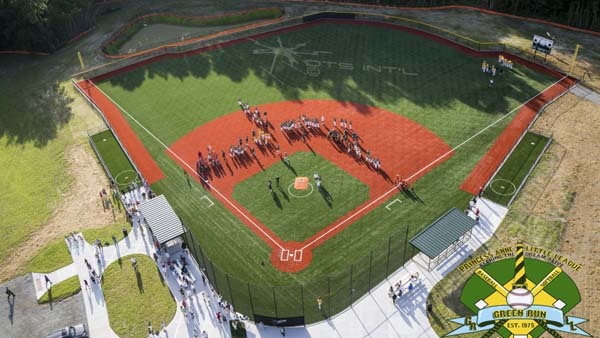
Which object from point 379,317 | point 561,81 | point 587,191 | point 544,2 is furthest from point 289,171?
point 544,2

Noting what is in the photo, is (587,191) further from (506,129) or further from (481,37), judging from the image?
(481,37)

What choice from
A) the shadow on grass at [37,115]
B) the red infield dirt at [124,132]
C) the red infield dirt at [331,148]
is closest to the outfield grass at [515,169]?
the red infield dirt at [331,148]

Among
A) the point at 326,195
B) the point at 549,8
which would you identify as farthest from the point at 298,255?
the point at 549,8

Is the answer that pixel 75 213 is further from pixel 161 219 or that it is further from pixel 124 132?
pixel 124 132

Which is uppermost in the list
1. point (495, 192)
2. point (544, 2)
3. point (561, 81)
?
point (544, 2)

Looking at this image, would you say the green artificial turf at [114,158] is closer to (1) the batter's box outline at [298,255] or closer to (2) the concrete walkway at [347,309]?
(2) the concrete walkway at [347,309]

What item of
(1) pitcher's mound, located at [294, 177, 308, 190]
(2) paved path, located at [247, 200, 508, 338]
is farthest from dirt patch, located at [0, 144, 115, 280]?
(2) paved path, located at [247, 200, 508, 338]
